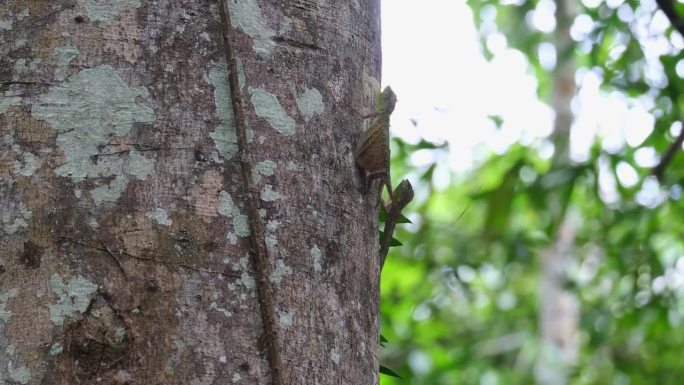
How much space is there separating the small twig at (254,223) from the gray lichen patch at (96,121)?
11 centimetres

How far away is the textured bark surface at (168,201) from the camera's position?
3.53ft

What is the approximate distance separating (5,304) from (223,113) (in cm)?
34

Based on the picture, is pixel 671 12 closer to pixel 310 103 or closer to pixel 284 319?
pixel 310 103

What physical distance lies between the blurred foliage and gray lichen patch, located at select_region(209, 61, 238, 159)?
160 cm

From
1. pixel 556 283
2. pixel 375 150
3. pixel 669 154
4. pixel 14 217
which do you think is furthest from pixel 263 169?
pixel 556 283

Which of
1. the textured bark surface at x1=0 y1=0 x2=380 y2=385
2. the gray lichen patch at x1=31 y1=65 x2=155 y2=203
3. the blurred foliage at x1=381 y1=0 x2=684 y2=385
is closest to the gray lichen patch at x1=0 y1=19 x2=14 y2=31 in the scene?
the textured bark surface at x1=0 y1=0 x2=380 y2=385

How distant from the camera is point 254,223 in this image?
1167 millimetres

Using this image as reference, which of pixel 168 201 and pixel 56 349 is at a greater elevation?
pixel 168 201

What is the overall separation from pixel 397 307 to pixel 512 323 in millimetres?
2574

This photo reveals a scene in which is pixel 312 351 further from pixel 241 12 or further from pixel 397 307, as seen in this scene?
pixel 397 307

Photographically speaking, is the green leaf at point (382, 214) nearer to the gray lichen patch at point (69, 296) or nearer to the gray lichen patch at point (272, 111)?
the gray lichen patch at point (272, 111)

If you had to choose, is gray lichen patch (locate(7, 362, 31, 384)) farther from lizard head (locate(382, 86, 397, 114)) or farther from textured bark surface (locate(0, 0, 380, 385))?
lizard head (locate(382, 86, 397, 114))

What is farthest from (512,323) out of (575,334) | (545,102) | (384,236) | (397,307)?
(384,236)

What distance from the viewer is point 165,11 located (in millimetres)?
1213
